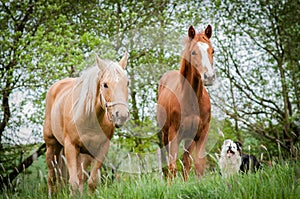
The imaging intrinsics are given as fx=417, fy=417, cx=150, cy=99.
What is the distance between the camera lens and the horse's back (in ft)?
18.2

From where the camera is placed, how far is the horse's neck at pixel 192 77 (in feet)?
16.4

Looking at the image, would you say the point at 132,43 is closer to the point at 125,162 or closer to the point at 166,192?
the point at 125,162

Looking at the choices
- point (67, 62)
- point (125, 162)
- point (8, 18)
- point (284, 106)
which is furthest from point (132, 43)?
point (284, 106)

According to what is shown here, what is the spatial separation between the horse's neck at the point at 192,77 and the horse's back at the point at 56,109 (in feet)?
5.28

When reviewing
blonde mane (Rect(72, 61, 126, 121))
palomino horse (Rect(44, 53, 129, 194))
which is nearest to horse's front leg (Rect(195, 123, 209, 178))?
palomino horse (Rect(44, 53, 129, 194))

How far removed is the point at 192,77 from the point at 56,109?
1.94 meters

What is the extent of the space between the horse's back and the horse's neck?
63.3 inches

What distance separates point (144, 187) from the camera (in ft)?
13.5

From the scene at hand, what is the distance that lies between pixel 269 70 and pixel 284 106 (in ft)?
3.53

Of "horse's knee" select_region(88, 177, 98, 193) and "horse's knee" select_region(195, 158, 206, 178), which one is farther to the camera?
"horse's knee" select_region(195, 158, 206, 178)

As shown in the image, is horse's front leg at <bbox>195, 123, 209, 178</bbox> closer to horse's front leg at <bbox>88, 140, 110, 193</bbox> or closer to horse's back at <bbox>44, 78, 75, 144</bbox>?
horse's front leg at <bbox>88, 140, 110, 193</bbox>

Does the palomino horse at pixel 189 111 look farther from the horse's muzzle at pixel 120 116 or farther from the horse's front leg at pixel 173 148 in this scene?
the horse's muzzle at pixel 120 116

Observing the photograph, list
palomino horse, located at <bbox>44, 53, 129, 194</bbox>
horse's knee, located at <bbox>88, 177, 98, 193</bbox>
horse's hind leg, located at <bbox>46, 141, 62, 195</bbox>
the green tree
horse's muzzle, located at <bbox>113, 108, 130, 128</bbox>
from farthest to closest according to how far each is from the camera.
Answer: the green tree → horse's hind leg, located at <bbox>46, 141, 62, 195</bbox> → horse's knee, located at <bbox>88, 177, 98, 193</bbox> → palomino horse, located at <bbox>44, 53, 129, 194</bbox> → horse's muzzle, located at <bbox>113, 108, 130, 128</bbox>

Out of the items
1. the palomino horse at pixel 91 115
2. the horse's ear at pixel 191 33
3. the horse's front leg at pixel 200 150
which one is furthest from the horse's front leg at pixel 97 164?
the horse's ear at pixel 191 33
